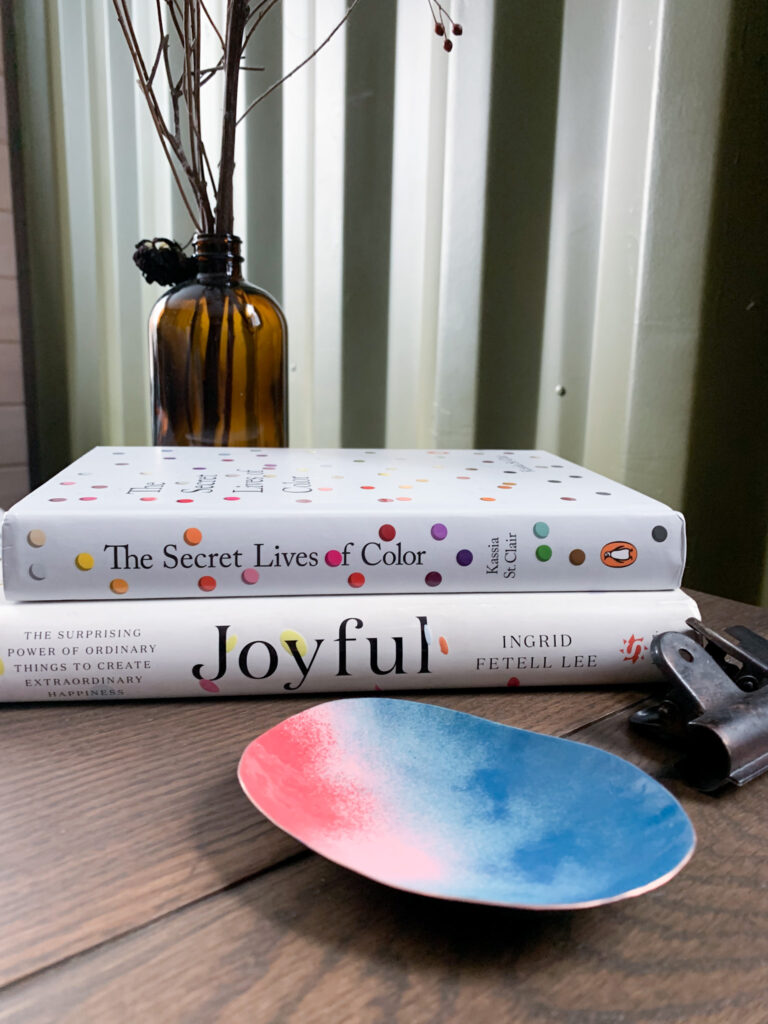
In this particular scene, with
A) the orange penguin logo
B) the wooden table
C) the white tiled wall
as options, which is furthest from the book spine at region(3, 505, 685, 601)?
the white tiled wall

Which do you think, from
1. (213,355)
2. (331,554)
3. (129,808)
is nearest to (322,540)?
(331,554)

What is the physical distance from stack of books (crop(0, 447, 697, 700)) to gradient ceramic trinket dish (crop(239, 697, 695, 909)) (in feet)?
0.24

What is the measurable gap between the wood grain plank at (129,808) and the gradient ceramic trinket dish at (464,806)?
3cm

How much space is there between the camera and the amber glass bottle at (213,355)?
694 mm

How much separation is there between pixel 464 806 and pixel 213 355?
1.72 ft

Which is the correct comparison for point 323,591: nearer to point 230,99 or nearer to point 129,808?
point 129,808

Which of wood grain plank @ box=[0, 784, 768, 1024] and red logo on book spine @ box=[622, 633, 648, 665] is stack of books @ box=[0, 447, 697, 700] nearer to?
red logo on book spine @ box=[622, 633, 648, 665]

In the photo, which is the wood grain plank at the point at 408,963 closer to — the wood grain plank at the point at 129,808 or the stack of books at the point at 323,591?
the wood grain plank at the point at 129,808

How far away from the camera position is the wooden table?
209 millimetres

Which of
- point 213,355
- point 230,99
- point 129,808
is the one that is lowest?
point 129,808

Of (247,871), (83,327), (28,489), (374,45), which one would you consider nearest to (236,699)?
(247,871)

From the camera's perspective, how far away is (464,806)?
0.91 ft

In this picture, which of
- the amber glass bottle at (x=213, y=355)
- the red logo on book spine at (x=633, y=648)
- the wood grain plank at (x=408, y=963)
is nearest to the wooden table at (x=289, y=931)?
the wood grain plank at (x=408, y=963)

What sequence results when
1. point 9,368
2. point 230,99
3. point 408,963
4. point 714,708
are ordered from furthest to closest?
point 9,368, point 230,99, point 714,708, point 408,963
